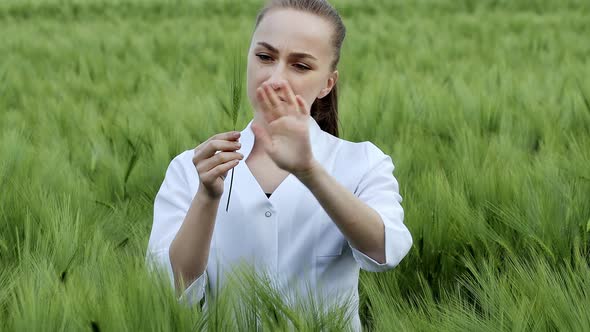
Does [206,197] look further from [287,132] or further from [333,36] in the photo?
[333,36]

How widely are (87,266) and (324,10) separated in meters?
0.47

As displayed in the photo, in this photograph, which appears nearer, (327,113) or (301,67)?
(301,67)

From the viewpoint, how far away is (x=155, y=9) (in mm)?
7617

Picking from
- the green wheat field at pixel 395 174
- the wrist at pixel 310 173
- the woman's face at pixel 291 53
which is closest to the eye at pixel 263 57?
the woman's face at pixel 291 53

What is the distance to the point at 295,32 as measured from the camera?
3.26 ft

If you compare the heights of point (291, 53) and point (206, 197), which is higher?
point (291, 53)

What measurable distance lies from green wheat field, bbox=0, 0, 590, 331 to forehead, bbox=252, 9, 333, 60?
10 centimetres

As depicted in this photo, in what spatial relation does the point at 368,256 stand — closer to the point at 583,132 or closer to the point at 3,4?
the point at 583,132

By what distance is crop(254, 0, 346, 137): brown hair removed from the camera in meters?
1.04

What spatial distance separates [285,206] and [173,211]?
0.51 feet

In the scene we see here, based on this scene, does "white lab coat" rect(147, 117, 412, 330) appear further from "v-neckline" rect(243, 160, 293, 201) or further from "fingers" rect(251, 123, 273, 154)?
"fingers" rect(251, 123, 273, 154)

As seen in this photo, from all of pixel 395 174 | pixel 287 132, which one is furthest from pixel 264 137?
pixel 395 174

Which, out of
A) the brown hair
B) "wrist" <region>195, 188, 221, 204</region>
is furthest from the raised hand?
the brown hair

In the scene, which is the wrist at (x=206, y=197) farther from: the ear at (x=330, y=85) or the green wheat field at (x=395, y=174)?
the ear at (x=330, y=85)
